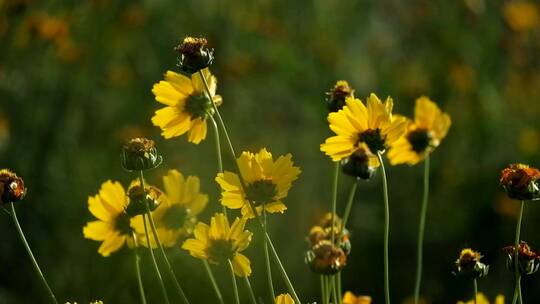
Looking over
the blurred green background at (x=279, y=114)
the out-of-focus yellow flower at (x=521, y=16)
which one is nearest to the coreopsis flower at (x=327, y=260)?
the blurred green background at (x=279, y=114)

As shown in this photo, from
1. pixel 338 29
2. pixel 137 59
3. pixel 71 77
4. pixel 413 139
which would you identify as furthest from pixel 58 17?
pixel 413 139

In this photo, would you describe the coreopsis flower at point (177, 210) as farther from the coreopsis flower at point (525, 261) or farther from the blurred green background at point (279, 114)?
the blurred green background at point (279, 114)

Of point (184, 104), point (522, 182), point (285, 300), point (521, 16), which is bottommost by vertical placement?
point (285, 300)

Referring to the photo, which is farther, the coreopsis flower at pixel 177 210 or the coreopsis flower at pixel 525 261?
the coreopsis flower at pixel 177 210

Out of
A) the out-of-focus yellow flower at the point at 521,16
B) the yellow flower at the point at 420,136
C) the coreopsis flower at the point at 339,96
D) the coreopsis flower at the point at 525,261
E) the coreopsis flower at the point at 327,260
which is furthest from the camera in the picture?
the out-of-focus yellow flower at the point at 521,16

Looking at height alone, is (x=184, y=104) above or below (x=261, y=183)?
above

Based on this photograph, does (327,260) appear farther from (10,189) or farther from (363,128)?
(10,189)

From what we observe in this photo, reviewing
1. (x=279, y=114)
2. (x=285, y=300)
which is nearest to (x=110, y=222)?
(x=285, y=300)
